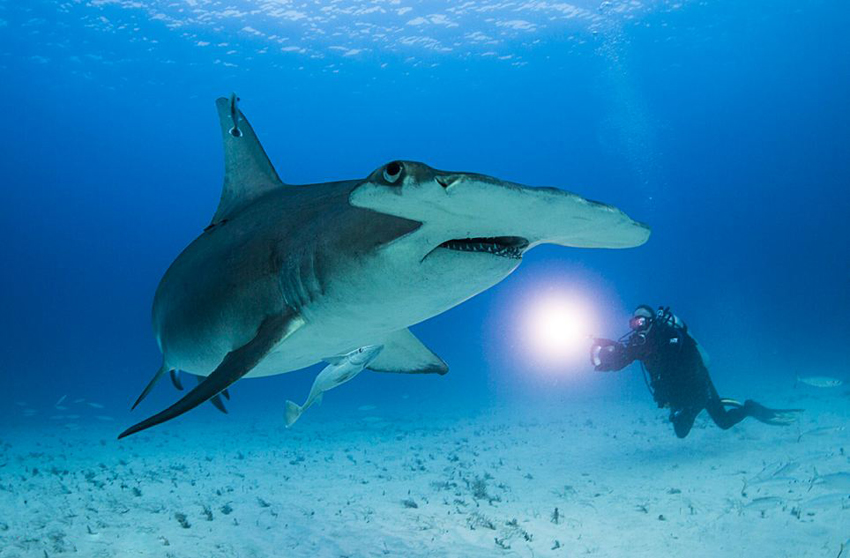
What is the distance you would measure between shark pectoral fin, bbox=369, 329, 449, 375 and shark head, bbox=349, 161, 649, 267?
2137 millimetres

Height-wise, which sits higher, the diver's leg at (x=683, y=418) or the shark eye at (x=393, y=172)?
the shark eye at (x=393, y=172)

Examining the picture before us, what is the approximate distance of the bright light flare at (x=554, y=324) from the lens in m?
70.2

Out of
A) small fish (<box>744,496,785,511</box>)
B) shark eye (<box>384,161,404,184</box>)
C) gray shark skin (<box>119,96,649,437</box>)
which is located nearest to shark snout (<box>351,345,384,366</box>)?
gray shark skin (<box>119,96,649,437</box>)

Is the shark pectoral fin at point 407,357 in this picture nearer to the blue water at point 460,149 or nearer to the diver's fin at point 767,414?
the diver's fin at point 767,414

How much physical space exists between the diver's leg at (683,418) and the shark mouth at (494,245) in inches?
346

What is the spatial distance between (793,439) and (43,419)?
110ft

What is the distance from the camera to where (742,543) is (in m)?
4.88

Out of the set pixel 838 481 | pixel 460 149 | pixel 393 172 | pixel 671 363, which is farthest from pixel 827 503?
pixel 460 149

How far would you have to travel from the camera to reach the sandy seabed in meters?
4.92

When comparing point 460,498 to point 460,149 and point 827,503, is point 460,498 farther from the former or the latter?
point 460,149

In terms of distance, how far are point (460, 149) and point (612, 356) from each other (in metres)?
61.0

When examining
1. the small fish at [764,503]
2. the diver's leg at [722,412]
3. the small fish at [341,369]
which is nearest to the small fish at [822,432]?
the diver's leg at [722,412]

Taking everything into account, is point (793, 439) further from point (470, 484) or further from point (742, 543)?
point (470, 484)

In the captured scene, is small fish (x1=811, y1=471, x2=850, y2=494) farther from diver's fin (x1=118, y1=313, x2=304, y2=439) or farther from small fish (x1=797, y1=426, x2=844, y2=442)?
diver's fin (x1=118, y1=313, x2=304, y2=439)
